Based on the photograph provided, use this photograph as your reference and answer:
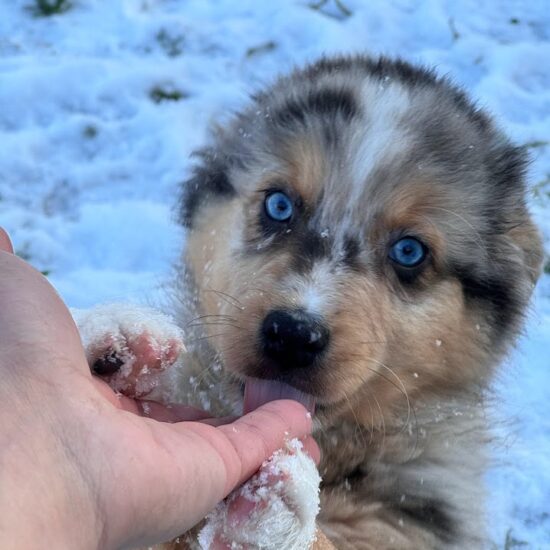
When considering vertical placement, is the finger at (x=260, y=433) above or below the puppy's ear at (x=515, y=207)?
below

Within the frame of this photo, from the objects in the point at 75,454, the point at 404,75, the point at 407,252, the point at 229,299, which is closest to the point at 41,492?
the point at 75,454

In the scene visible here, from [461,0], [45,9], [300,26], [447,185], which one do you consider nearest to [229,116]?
[447,185]

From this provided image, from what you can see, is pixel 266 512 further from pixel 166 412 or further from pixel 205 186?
pixel 205 186

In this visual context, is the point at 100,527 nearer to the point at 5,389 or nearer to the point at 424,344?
the point at 5,389

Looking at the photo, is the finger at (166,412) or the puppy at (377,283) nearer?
the finger at (166,412)

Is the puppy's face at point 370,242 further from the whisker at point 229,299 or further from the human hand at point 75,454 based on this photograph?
the human hand at point 75,454

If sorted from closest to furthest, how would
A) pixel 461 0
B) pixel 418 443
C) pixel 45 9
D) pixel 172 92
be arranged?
pixel 418 443 < pixel 172 92 < pixel 45 9 < pixel 461 0

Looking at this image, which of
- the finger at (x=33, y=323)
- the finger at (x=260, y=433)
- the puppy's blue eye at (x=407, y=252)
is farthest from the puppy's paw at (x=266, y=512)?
the puppy's blue eye at (x=407, y=252)
